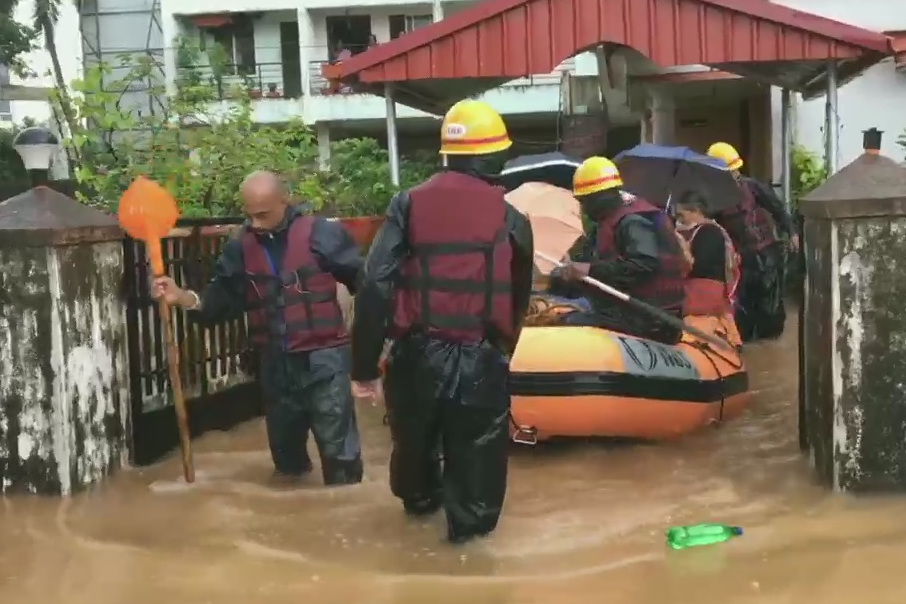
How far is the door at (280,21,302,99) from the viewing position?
26516mm

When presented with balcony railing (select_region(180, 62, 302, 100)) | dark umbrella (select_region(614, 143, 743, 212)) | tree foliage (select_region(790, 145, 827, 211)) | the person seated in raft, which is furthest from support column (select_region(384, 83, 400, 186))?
balcony railing (select_region(180, 62, 302, 100))

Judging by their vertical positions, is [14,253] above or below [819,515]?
above

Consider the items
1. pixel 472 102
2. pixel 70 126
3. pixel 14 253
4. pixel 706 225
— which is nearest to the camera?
pixel 472 102

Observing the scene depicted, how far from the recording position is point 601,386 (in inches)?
249

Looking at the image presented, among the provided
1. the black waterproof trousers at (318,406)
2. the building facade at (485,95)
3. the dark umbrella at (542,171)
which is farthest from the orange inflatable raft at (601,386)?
the building facade at (485,95)


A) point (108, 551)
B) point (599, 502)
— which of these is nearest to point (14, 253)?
point (108, 551)

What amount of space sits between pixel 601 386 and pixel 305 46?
821 inches

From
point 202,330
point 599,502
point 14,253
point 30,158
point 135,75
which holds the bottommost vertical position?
point 599,502

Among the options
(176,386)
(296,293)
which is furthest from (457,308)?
(176,386)

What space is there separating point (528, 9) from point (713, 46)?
5.70 feet

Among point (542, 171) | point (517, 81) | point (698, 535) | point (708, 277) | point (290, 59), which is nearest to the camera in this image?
point (698, 535)

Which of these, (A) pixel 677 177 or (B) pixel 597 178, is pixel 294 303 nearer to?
(B) pixel 597 178

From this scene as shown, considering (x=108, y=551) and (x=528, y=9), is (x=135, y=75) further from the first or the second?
(x=108, y=551)

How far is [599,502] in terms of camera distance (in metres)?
5.48
